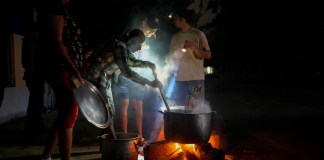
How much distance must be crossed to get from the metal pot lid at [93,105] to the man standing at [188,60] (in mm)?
1662

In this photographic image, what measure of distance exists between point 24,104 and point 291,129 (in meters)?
7.48

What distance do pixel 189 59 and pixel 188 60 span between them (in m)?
0.02

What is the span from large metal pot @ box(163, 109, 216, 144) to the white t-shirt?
1.48 meters

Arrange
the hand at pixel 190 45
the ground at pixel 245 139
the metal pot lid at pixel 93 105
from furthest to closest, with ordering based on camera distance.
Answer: the ground at pixel 245 139
the hand at pixel 190 45
the metal pot lid at pixel 93 105

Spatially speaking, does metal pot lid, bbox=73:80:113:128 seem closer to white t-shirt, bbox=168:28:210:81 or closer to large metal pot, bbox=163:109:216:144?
large metal pot, bbox=163:109:216:144

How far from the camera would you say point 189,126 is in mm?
4738

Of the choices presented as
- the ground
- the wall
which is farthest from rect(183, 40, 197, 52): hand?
the wall

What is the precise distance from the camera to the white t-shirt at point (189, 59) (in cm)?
612

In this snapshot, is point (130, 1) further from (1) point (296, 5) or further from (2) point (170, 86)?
(1) point (296, 5)

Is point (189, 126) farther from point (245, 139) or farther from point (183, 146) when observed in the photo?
point (245, 139)

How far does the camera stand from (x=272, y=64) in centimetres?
4322

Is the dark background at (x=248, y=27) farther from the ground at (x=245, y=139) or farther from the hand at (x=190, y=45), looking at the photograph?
the hand at (x=190, y=45)

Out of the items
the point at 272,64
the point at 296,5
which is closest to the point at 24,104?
the point at 296,5

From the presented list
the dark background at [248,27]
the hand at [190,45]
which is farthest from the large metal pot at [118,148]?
the dark background at [248,27]
